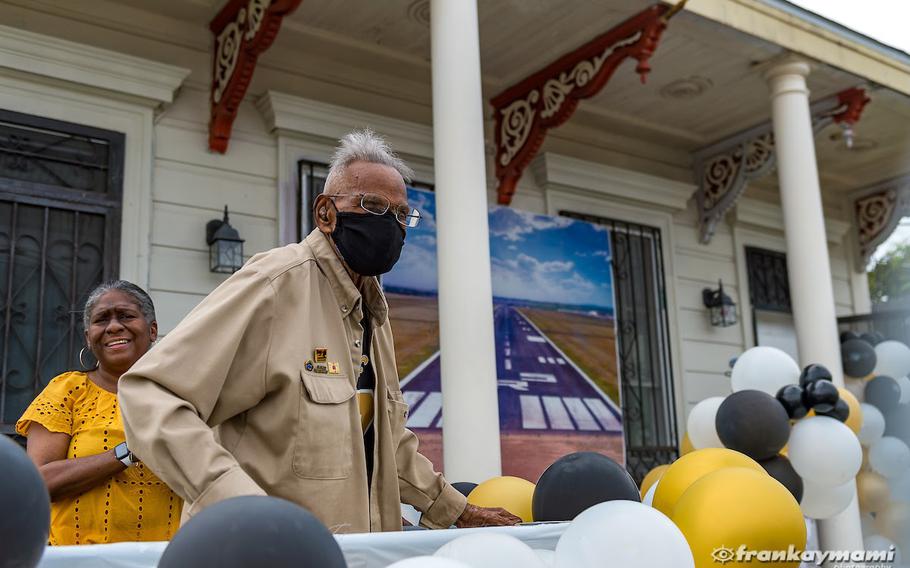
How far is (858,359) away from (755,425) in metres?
2.54

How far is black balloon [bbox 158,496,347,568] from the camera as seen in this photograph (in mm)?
1057

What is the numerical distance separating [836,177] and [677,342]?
8.73ft

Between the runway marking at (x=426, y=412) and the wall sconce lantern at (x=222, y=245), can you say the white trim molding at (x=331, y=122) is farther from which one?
the runway marking at (x=426, y=412)

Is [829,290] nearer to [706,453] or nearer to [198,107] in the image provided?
[706,453]

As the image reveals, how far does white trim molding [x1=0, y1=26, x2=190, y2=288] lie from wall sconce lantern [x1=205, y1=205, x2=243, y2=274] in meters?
0.34

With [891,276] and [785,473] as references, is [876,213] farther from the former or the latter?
[785,473]

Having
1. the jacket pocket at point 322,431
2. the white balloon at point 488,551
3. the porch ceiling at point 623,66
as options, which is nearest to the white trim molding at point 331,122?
the porch ceiling at point 623,66

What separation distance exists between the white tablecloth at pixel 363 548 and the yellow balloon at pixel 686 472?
0.98m

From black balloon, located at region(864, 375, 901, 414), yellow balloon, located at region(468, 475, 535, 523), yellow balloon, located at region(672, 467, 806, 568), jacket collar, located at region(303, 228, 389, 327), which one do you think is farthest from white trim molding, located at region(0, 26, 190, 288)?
black balloon, located at region(864, 375, 901, 414)

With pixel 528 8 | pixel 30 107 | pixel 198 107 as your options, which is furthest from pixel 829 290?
pixel 30 107

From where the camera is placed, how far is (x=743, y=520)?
6.76ft

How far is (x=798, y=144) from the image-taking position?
5719mm

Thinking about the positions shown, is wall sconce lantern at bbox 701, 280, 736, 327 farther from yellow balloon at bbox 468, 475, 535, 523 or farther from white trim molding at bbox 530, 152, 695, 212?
yellow balloon at bbox 468, 475, 535, 523

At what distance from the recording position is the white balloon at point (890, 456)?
17.7 ft
